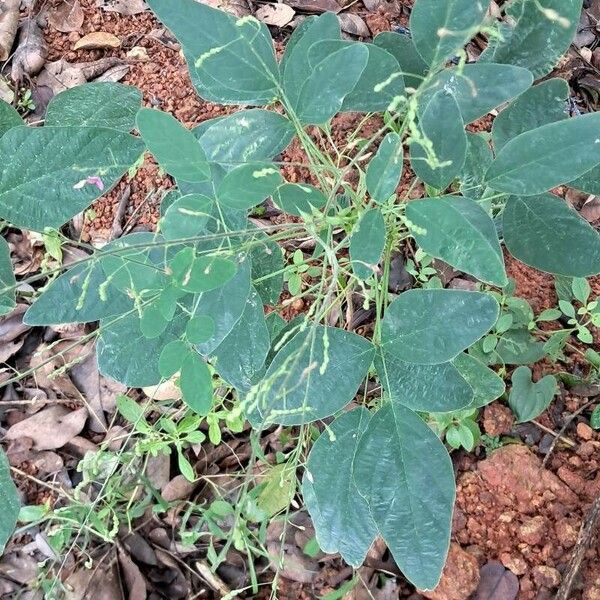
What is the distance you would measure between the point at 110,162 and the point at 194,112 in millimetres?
766

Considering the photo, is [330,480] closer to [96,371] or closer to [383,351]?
[383,351]

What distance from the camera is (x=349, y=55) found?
722 millimetres

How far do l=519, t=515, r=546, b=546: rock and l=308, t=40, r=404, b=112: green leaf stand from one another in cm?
78

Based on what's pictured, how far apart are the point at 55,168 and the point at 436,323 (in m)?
0.47

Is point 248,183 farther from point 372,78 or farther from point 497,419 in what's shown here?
point 497,419

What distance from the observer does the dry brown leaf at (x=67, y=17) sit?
1.66 m

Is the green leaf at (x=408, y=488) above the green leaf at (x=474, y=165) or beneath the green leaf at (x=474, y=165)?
beneath

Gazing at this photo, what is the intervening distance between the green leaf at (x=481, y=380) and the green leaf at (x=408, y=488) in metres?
0.18

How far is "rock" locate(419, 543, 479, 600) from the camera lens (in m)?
1.18

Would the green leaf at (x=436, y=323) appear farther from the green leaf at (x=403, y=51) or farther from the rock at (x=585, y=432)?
the rock at (x=585, y=432)

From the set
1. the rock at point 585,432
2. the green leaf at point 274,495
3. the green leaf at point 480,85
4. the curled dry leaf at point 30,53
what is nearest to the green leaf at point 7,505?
the green leaf at point 274,495

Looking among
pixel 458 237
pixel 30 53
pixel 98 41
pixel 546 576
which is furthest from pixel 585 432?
pixel 30 53

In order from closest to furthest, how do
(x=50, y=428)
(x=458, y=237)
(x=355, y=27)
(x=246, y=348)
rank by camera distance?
(x=458, y=237)
(x=246, y=348)
(x=50, y=428)
(x=355, y=27)

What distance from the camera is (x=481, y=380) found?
0.97 m
